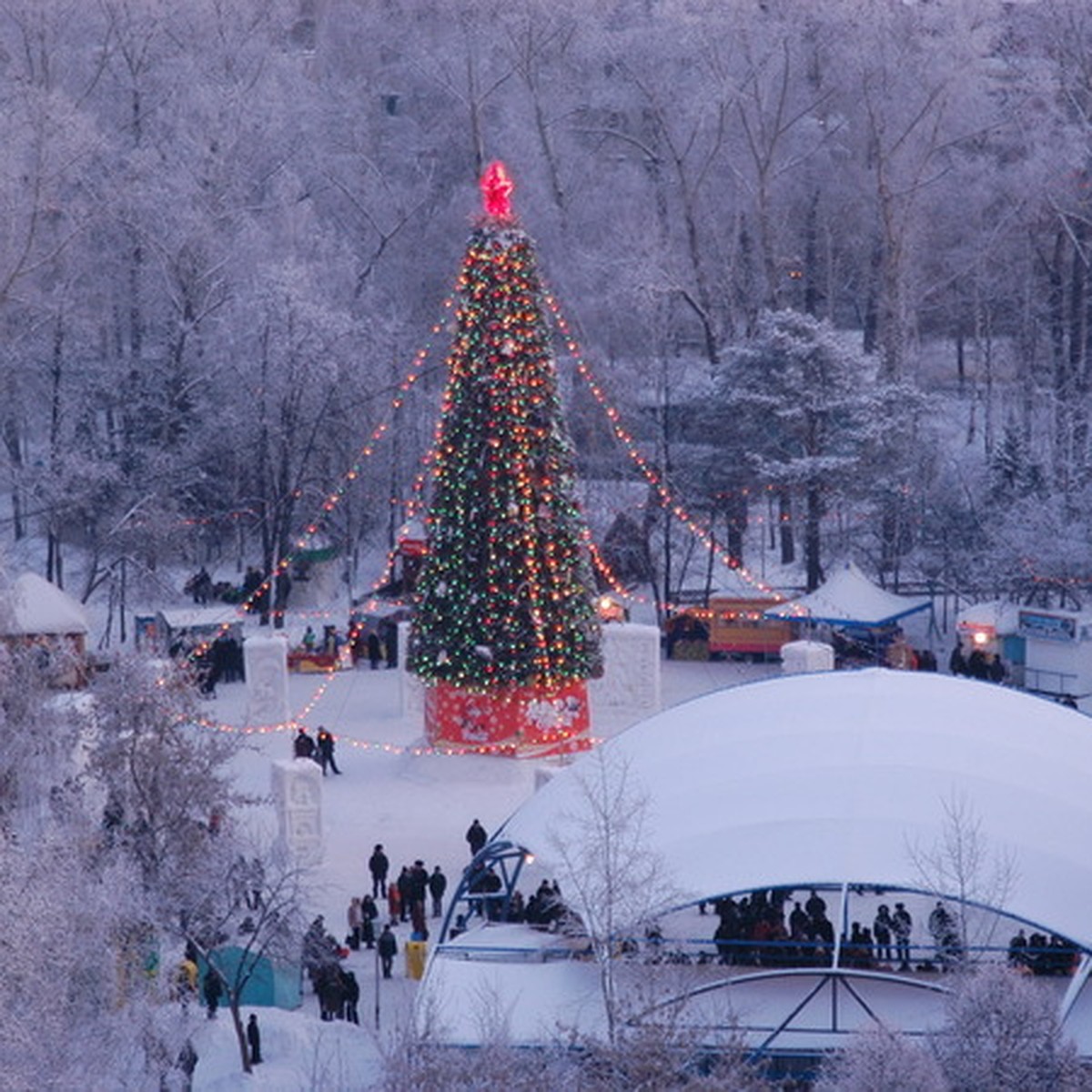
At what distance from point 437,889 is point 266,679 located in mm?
8429

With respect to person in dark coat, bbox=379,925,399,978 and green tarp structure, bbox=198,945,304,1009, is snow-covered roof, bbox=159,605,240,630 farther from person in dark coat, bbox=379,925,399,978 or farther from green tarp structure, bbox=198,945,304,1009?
green tarp structure, bbox=198,945,304,1009

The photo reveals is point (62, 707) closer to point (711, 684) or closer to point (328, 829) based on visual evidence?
point (328, 829)

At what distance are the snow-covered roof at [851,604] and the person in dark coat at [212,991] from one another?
15374 millimetres

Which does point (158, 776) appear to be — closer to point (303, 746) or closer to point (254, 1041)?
point (254, 1041)

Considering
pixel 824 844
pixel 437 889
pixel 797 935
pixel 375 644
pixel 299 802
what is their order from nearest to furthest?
pixel 824 844, pixel 797 935, pixel 437 889, pixel 299 802, pixel 375 644

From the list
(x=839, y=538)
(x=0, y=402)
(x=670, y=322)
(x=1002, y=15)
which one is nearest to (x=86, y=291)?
(x=0, y=402)

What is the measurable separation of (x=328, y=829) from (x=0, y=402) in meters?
21.1

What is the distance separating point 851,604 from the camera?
118 feet

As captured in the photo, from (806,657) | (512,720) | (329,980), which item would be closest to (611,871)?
(329,980)

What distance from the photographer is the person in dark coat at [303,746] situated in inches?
1179

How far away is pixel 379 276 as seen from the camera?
52.2m

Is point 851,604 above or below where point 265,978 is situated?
above

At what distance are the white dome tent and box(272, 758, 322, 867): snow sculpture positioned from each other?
399 cm

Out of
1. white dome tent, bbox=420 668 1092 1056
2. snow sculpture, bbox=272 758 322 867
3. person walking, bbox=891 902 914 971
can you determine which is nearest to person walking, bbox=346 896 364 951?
white dome tent, bbox=420 668 1092 1056
